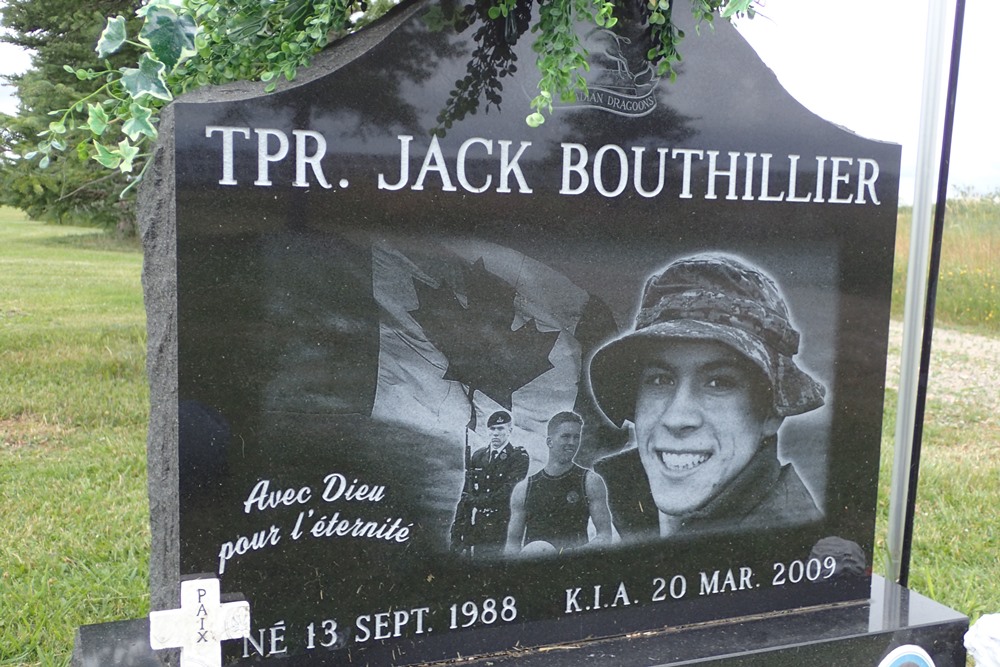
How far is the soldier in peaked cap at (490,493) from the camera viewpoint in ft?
7.16

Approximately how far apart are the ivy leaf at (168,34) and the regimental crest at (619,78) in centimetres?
89

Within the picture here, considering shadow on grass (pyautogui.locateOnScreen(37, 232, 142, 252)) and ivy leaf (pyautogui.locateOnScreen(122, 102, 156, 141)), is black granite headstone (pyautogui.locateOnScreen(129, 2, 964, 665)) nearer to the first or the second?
ivy leaf (pyautogui.locateOnScreen(122, 102, 156, 141))

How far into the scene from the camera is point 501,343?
2174mm

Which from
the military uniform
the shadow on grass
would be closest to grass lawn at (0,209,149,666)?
the military uniform

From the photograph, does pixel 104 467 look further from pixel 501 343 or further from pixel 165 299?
pixel 501 343

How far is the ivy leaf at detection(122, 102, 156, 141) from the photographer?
1972mm

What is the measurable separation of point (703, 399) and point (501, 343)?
574 mm

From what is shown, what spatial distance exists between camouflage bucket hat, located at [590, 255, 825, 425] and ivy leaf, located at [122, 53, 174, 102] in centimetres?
115

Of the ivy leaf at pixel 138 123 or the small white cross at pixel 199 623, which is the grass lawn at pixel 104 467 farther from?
the ivy leaf at pixel 138 123

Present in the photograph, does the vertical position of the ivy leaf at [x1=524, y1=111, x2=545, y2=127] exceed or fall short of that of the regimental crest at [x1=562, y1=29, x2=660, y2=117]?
it falls short

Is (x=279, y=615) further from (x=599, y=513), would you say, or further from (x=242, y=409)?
(x=599, y=513)

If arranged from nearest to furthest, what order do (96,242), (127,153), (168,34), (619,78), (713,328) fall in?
(127,153) → (168,34) → (619,78) → (713,328) → (96,242)

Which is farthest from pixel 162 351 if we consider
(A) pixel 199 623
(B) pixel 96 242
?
(B) pixel 96 242

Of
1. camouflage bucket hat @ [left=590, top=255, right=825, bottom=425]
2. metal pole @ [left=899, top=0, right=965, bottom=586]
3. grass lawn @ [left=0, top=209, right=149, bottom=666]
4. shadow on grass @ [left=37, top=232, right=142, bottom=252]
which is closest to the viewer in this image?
camouflage bucket hat @ [left=590, top=255, right=825, bottom=425]
